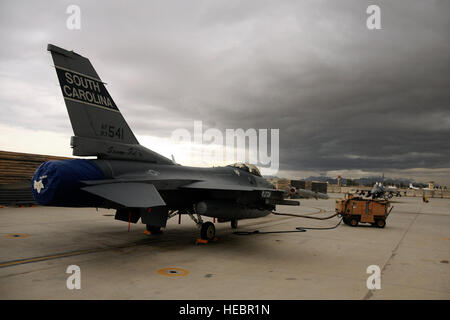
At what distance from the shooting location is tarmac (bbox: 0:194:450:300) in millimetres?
5074

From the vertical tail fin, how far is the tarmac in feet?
9.01

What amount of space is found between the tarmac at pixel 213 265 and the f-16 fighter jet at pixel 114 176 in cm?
122

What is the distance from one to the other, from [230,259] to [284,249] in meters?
2.26

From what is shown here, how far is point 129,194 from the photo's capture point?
265 inches

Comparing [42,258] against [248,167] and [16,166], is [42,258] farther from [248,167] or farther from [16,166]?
[16,166]

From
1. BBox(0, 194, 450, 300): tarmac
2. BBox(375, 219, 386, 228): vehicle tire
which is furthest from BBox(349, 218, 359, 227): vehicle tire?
BBox(0, 194, 450, 300): tarmac

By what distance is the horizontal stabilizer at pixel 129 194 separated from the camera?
6322 millimetres

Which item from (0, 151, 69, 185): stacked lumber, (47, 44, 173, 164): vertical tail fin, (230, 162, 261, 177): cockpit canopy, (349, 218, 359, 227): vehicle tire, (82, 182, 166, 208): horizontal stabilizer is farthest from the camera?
(0, 151, 69, 185): stacked lumber

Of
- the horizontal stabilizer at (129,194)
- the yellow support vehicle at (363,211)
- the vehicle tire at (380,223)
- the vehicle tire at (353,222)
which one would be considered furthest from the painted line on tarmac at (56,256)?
the vehicle tire at (380,223)

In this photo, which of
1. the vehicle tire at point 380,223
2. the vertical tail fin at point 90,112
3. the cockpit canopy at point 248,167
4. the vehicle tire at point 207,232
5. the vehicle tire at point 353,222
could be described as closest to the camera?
the vertical tail fin at point 90,112

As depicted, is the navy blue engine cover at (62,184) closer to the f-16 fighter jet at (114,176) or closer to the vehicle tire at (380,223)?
the f-16 fighter jet at (114,176)

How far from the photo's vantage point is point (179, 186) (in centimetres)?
881

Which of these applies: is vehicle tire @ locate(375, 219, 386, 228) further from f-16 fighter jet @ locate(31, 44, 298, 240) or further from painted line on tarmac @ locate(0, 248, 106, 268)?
painted line on tarmac @ locate(0, 248, 106, 268)
